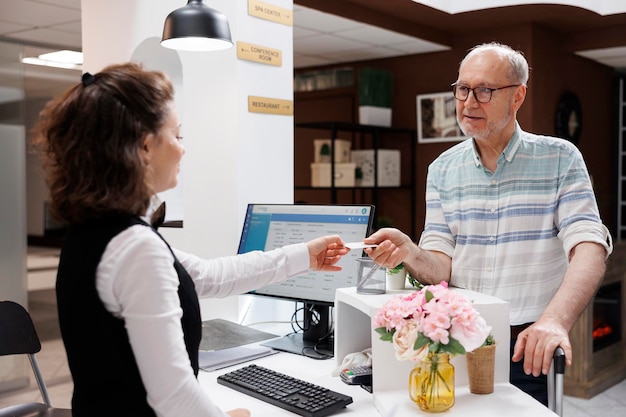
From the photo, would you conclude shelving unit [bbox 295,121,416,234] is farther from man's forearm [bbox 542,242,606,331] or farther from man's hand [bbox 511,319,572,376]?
man's hand [bbox 511,319,572,376]

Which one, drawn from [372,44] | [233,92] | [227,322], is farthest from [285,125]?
[372,44]

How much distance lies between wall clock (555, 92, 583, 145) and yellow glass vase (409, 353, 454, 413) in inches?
200

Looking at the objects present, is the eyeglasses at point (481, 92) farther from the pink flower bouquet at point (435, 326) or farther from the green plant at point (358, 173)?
the green plant at point (358, 173)

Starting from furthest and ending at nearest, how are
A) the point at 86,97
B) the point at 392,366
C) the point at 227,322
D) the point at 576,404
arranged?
the point at 576,404 → the point at 227,322 → the point at 392,366 → the point at 86,97

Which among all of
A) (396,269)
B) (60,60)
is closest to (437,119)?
(60,60)

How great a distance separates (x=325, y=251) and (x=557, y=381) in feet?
2.26

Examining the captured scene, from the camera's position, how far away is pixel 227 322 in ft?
8.48

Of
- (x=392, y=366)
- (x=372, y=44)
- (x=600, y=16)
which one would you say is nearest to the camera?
(x=392, y=366)

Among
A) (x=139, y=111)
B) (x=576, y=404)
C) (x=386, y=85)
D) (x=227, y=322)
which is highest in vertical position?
(x=386, y=85)

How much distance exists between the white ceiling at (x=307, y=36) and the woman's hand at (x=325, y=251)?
10.2ft

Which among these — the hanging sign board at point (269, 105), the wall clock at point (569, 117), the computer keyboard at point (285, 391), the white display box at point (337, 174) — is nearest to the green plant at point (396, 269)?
the computer keyboard at point (285, 391)

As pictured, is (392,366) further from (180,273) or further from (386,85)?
(386,85)

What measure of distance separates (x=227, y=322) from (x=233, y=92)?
0.96 m

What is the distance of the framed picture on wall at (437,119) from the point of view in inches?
243
